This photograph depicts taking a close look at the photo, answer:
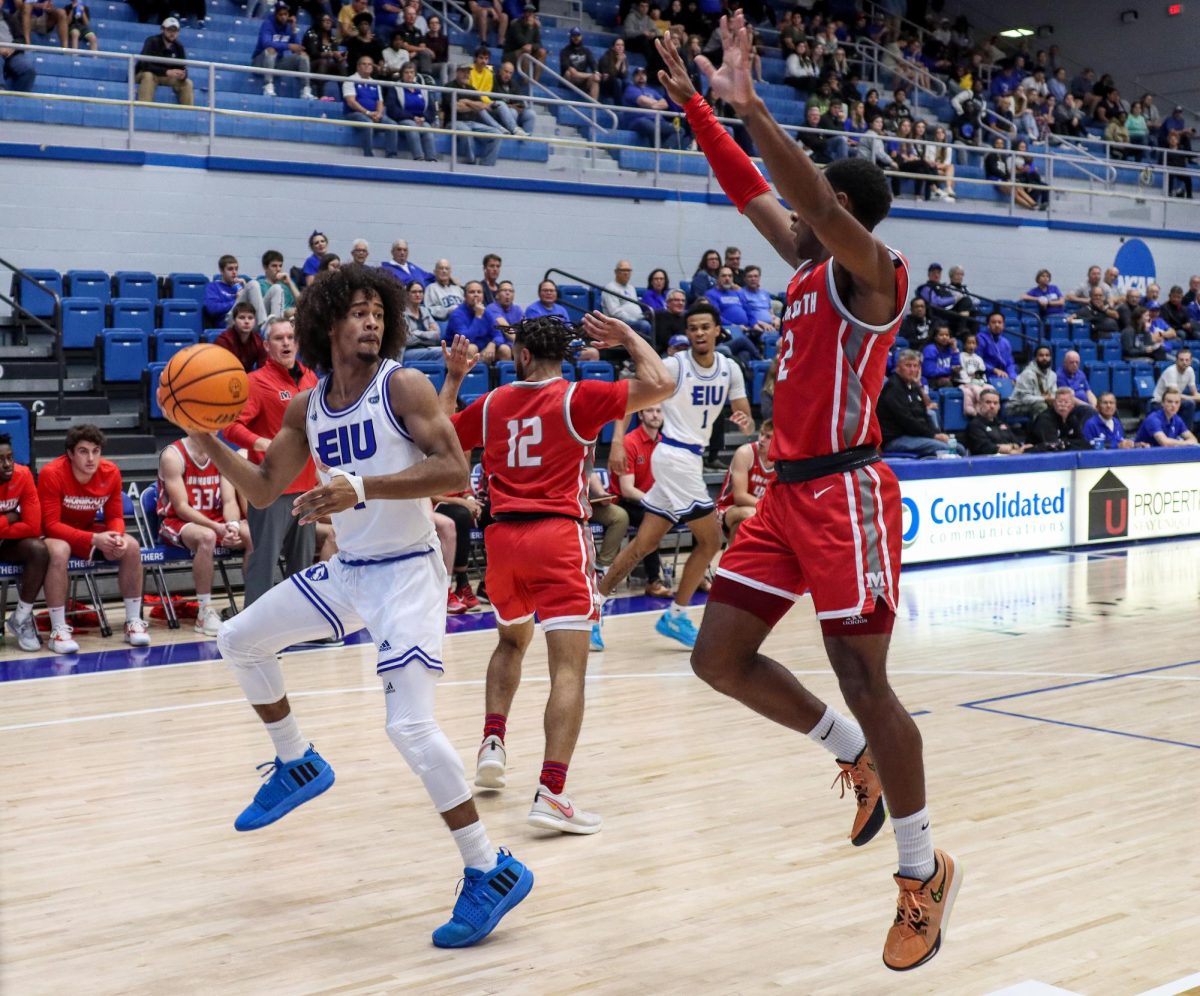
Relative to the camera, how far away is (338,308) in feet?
14.3

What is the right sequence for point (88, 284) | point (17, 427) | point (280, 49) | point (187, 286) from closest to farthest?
point (17, 427) → point (88, 284) → point (187, 286) → point (280, 49)

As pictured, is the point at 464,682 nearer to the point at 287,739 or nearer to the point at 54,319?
the point at 287,739

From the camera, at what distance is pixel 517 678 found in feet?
19.0

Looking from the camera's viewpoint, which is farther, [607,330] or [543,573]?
[543,573]

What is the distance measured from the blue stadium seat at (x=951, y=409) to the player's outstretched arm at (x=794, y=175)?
12769 millimetres

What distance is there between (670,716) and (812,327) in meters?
3.62

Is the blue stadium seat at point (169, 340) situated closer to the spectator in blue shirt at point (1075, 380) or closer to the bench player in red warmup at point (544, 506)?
the bench player in red warmup at point (544, 506)

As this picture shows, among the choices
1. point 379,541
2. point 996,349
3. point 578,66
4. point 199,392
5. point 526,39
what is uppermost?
point 526,39

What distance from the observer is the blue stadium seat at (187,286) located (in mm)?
13758

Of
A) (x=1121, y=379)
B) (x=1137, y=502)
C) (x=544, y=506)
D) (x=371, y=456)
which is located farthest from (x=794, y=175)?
(x=1121, y=379)

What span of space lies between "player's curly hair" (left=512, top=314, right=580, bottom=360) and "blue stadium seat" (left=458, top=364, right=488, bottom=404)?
7.18 meters

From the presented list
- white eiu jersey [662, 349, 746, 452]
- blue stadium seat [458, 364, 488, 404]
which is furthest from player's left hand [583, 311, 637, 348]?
blue stadium seat [458, 364, 488, 404]

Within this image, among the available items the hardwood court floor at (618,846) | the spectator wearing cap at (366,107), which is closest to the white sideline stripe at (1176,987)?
the hardwood court floor at (618,846)

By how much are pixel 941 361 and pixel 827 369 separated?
537 inches
